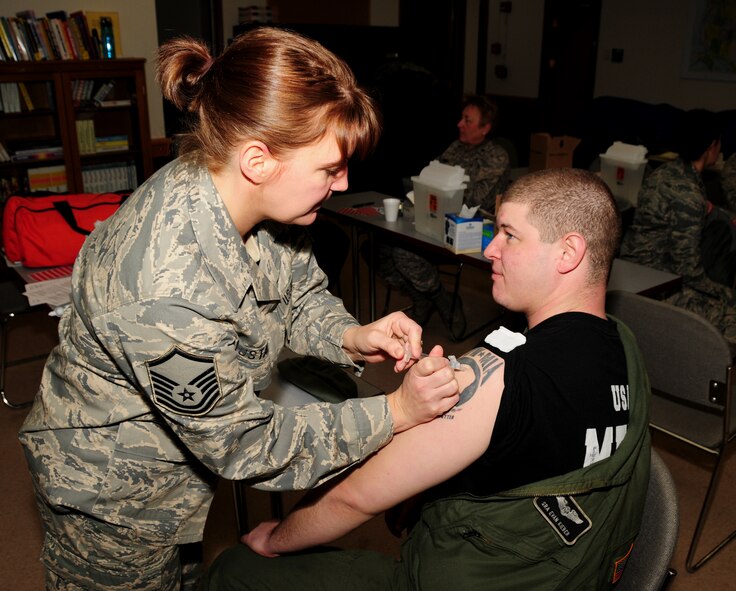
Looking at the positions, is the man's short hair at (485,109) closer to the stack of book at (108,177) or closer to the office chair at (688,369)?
the office chair at (688,369)

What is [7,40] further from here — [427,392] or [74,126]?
[427,392]

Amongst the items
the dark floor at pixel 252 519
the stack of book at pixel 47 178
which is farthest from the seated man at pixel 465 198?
the stack of book at pixel 47 178

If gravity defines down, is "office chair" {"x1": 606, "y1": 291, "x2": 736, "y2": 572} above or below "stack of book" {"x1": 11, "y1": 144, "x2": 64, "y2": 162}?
below

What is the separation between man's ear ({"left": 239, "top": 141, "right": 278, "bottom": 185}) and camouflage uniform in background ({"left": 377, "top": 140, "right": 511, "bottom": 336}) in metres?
2.83

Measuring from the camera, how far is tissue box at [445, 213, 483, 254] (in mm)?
2879

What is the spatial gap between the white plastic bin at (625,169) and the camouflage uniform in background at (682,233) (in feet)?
1.94

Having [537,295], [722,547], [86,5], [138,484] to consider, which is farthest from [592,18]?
[138,484]

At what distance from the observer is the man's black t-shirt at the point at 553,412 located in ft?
3.52

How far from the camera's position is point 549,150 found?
179 inches

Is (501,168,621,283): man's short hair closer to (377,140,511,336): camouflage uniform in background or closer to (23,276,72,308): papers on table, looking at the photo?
(23,276,72,308): papers on table

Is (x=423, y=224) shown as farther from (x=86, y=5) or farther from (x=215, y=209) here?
(x=86, y=5)

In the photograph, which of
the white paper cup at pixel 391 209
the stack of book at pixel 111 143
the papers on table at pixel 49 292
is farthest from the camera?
the stack of book at pixel 111 143

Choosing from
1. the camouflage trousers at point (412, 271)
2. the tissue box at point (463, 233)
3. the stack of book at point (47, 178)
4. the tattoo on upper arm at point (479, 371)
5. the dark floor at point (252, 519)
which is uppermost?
the tattoo on upper arm at point (479, 371)


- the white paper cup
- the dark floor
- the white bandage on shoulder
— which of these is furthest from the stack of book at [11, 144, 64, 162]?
the white bandage on shoulder
